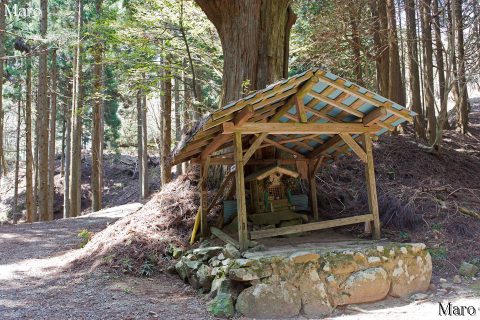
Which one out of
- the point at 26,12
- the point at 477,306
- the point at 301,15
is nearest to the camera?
the point at 477,306

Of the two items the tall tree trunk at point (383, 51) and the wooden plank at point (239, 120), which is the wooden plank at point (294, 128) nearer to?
the wooden plank at point (239, 120)

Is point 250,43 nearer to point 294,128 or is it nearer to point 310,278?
point 294,128

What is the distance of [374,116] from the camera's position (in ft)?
19.8

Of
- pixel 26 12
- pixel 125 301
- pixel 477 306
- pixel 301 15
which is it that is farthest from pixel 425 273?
pixel 26 12

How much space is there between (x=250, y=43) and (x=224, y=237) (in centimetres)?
390

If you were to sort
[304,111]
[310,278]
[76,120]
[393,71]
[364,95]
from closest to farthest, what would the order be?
[310,278] < [364,95] < [304,111] < [393,71] < [76,120]

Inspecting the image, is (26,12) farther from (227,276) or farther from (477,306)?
(477,306)

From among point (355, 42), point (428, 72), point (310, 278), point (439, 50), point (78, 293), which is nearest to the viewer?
point (310, 278)

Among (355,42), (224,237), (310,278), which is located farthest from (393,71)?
(310,278)

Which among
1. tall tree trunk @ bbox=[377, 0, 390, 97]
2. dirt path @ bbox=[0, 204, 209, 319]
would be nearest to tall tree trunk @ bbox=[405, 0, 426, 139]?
tall tree trunk @ bbox=[377, 0, 390, 97]

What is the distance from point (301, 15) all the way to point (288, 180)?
8855 mm

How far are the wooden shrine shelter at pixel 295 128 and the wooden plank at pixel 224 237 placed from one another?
32mm

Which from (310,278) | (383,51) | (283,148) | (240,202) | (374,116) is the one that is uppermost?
(383,51)

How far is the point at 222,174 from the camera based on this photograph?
810 centimetres
